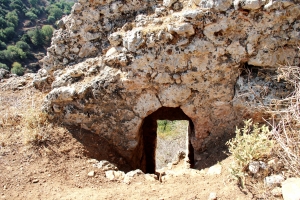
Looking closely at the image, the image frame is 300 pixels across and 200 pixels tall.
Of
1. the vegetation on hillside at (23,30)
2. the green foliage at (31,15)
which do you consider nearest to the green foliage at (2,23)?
the vegetation on hillside at (23,30)

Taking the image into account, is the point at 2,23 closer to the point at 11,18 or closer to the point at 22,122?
the point at 11,18

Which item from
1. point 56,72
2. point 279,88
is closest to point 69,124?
Answer: point 56,72

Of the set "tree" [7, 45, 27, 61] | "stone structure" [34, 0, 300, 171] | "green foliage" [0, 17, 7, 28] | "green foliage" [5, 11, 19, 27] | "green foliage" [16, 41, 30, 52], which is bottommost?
"stone structure" [34, 0, 300, 171]

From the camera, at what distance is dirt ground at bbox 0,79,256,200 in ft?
12.2

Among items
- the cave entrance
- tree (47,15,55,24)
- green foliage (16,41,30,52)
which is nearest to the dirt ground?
the cave entrance

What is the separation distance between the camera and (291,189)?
2.79m

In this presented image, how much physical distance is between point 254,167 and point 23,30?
4920 cm

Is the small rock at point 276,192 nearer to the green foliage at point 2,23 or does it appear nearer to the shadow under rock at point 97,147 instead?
the shadow under rock at point 97,147

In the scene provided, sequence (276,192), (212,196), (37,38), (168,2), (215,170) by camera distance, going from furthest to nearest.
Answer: (37,38)
(168,2)
(215,170)
(212,196)
(276,192)

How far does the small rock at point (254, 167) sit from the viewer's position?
334 cm

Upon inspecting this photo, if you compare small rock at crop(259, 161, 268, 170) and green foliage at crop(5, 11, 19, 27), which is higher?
green foliage at crop(5, 11, 19, 27)

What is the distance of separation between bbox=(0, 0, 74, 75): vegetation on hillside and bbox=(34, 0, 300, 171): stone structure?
28794 millimetres

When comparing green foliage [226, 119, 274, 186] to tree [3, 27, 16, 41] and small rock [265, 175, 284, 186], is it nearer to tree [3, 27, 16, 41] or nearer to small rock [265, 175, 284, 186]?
small rock [265, 175, 284, 186]

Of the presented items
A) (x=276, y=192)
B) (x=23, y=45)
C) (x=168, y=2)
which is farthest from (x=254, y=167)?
(x=23, y=45)
